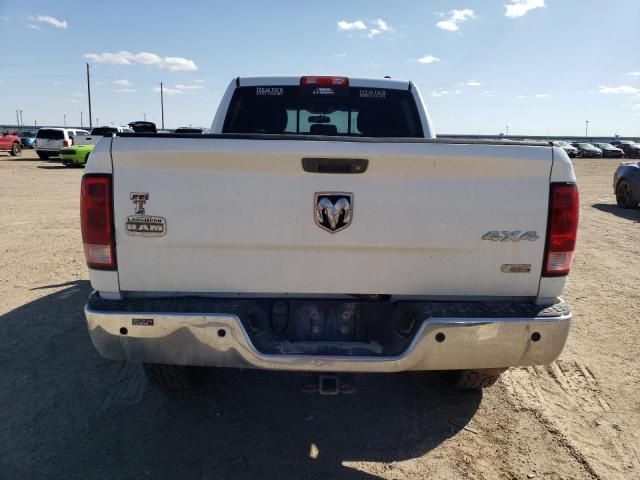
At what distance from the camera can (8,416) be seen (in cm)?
322

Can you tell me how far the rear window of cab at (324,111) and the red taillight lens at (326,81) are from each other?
0.12 ft

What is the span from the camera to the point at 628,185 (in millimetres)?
12891

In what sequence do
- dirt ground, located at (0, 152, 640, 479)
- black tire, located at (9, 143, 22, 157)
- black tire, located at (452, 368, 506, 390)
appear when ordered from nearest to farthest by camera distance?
dirt ground, located at (0, 152, 640, 479) < black tire, located at (452, 368, 506, 390) < black tire, located at (9, 143, 22, 157)

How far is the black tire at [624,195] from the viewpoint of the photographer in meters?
12.9

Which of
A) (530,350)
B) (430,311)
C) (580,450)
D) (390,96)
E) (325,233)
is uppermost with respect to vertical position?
(390,96)

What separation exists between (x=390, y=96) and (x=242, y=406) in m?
2.95

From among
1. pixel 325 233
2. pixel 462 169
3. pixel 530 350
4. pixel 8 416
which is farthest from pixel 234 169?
pixel 8 416

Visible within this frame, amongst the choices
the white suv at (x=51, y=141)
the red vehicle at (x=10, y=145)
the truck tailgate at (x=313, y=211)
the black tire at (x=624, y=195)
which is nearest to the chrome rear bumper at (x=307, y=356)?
the truck tailgate at (x=313, y=211)

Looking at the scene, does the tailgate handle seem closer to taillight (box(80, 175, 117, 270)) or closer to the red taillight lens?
taillight (box(80, 175, 117, 270))

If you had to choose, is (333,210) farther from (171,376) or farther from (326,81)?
(326,81)

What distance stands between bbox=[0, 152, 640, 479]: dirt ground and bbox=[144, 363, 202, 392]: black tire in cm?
15

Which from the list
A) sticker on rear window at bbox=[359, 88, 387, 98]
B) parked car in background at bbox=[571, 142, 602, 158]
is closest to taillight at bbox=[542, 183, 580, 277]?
sticker on rear window at bbox=[359, 88, 387, 98]

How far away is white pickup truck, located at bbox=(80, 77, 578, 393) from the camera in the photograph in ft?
7.89

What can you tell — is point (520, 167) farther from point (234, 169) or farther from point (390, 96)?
point (390, 96)
